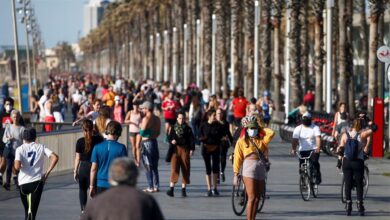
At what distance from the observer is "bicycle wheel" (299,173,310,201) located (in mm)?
20487

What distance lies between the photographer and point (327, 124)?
108 feet

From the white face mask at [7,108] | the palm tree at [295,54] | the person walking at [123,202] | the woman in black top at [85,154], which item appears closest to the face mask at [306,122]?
the woman in black top at [85,154]

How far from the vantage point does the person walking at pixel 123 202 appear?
872 cm

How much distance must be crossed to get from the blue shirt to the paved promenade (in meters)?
3.45

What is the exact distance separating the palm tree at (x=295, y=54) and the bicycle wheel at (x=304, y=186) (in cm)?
2669

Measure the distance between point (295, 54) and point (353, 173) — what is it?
29.2 meters

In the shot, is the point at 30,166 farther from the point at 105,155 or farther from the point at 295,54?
the point at 295,54

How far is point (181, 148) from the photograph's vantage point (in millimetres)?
21281

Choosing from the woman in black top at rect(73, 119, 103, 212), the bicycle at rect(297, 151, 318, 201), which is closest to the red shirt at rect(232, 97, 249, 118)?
the bicycle at rect(297, 151, 318, 201)

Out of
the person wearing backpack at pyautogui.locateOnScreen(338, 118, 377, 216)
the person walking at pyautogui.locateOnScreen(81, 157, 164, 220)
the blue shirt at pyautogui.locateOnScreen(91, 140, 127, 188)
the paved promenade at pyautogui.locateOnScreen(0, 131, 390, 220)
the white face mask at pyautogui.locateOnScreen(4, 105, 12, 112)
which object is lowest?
the paved promenade at pyautogui.locateOnScreen(0, 131, 390, 220)

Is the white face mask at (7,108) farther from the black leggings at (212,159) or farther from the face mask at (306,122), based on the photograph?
the face mask at (306,122)

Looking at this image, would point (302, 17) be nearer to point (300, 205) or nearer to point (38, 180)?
point (300, 205)

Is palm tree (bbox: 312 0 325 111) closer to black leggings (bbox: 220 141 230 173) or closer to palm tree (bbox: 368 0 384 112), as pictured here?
palm tree (bbox: 368 0 384 112)

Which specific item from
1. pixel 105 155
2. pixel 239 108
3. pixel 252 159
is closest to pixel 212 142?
pixel 252 159
